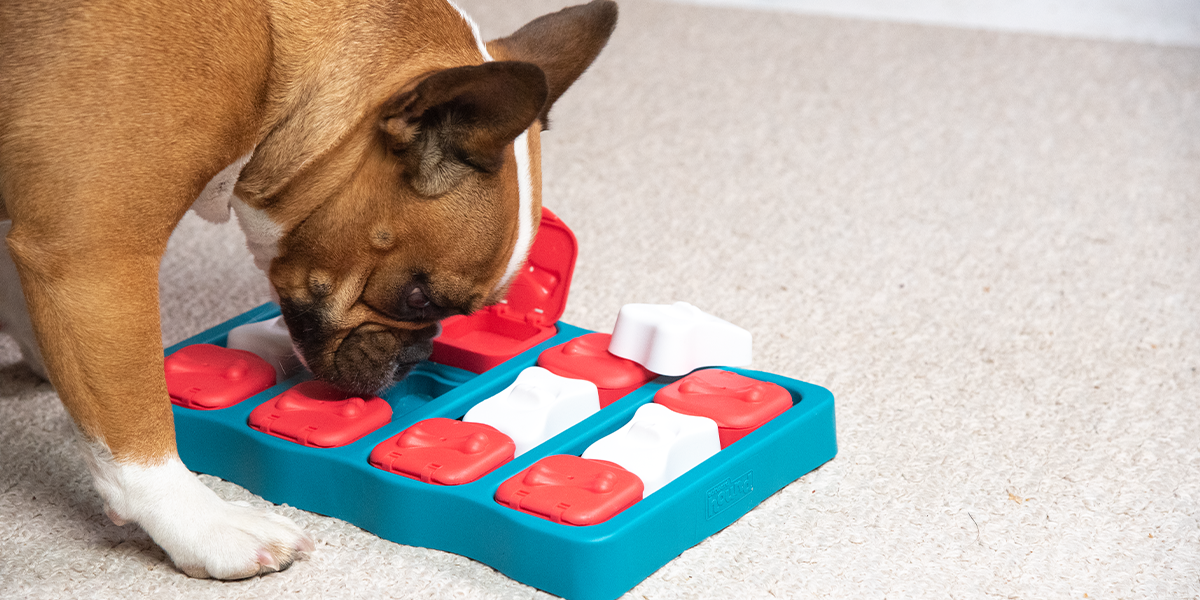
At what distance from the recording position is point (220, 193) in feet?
3.85

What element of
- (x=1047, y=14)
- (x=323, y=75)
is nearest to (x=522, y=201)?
(x=323, y=75)

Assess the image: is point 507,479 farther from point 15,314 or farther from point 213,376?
point 15,314

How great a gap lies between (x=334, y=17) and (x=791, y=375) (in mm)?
749

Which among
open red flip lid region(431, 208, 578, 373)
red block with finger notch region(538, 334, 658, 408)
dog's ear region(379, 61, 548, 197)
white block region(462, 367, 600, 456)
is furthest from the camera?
open red flip lid region(431, 208, 578, 373)

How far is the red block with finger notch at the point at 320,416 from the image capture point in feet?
4.07

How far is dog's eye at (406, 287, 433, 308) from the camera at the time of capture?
1.20m

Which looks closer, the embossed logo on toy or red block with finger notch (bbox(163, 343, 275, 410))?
the embossed logo on toy

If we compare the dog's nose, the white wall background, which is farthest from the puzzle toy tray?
the white wall background

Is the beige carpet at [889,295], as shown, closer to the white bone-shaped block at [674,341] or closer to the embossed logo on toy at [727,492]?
the embossed logo on toy at [727,492]

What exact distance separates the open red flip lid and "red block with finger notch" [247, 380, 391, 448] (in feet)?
0.56

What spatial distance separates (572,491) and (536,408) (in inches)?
6.4

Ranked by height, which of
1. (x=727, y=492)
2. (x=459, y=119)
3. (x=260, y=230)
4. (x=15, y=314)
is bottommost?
(x=727, y=492)

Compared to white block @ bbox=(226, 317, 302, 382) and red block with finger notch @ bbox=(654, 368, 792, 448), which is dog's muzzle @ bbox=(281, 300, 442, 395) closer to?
white block @ bbox=(226, 317, 302, 382)

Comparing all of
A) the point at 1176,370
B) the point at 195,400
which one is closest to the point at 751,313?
the point at 1176,370
